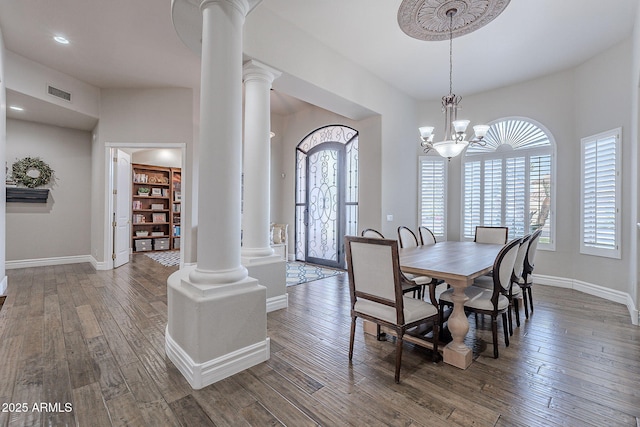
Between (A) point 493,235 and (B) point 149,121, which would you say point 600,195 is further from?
(B) point 149,121

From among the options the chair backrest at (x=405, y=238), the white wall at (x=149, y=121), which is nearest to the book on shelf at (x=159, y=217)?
the white wall at (x=149, y=121)

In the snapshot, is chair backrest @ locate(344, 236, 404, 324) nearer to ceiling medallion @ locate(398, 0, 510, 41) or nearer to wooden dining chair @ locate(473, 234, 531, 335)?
wooden dining chair @ locate(473, 234, 531, 335)

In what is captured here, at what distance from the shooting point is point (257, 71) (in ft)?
10.9

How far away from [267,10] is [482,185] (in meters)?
4.40

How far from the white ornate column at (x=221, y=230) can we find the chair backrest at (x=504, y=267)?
5.92 ft

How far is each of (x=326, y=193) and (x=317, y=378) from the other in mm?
4526

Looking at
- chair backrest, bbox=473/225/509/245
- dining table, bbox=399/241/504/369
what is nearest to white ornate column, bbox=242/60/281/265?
dining table, bbox=399/241/504/369

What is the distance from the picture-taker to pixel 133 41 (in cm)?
383

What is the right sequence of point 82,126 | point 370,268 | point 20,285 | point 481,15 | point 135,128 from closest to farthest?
point 370,268
point 481,15
point 20,285
point 135,128
point 82,126

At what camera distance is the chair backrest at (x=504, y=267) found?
2.33 m

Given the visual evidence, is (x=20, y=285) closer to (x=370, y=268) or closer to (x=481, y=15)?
(x=370, y=268)

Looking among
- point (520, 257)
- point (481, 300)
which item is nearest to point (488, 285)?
point (520, 257)

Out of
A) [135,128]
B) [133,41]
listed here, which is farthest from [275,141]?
[133,41]

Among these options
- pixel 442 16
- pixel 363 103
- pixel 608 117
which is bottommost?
pixel 608 117
